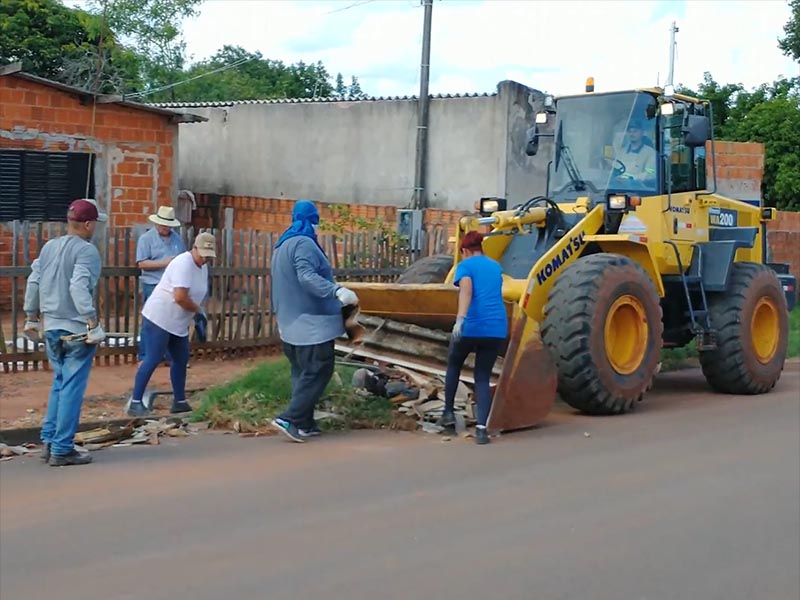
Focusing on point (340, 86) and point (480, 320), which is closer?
point (480, 320)

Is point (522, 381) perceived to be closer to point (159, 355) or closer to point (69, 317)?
point (159, 355)

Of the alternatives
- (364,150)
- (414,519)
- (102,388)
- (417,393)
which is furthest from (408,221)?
(414,519)

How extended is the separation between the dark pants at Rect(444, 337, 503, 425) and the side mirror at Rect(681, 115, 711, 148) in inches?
130

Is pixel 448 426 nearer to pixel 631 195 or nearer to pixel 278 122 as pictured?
pixel 631 195

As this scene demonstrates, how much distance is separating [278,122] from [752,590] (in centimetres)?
1846

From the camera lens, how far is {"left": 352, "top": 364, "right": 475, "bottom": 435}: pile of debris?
9078 mm

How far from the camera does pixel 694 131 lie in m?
10.5

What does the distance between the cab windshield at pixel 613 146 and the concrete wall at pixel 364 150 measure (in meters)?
8.22

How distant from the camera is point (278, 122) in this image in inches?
885

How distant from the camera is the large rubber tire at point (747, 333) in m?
10.9

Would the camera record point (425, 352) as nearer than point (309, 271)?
No

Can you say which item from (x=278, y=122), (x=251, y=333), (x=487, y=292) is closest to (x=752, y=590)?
(x=487, y=292)

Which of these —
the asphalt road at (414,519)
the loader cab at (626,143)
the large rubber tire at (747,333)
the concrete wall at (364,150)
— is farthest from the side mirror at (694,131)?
the concrete wall at (364,150)

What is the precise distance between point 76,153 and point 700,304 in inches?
379
